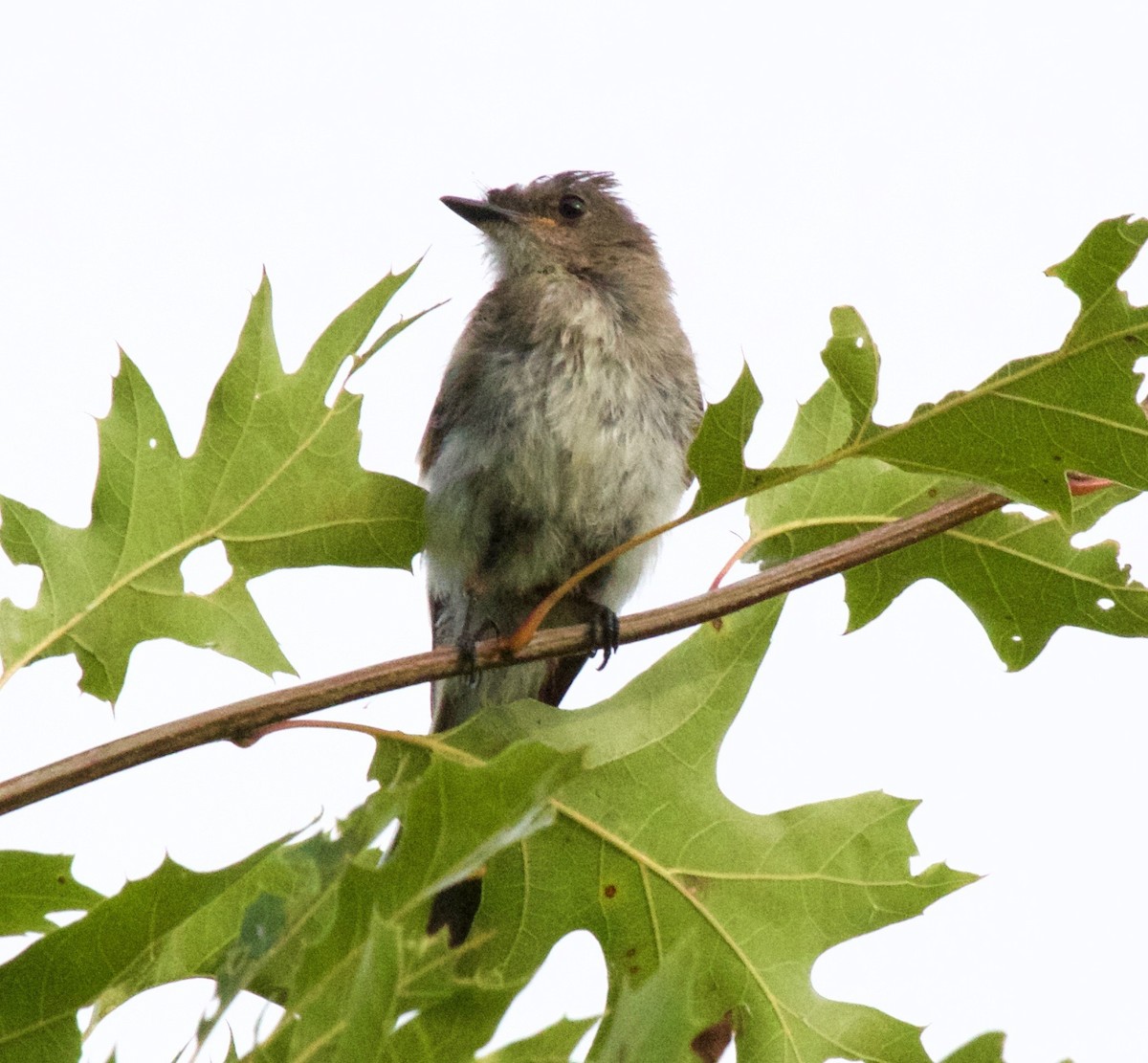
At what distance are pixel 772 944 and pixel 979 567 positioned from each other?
923 millimetres

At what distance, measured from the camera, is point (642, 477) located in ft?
14.7

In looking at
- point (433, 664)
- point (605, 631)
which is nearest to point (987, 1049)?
point (433, 664)

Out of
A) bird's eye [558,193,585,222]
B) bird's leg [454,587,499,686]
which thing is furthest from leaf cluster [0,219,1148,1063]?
bird's eye [558,193,585,222]

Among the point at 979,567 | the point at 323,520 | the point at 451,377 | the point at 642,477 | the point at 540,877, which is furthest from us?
the point at 451,377

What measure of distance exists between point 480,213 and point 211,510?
292cm

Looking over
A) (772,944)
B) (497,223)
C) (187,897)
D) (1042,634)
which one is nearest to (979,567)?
(1042,634)

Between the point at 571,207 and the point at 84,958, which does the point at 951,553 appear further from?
the point at 571,207

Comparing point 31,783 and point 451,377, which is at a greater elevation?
point 451,377

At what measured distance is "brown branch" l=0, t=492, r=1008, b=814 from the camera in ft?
7.16

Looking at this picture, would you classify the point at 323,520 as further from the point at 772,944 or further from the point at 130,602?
the point at 772,944

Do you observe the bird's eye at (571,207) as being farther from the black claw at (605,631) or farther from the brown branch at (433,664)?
the brown branch at (433,664)

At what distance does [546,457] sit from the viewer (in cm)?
438

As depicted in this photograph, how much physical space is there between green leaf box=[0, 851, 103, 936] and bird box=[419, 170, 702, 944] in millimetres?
1863

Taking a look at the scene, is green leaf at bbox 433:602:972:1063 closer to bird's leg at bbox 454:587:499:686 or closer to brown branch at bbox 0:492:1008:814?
brown branch at bbox 0:492:1008:814
